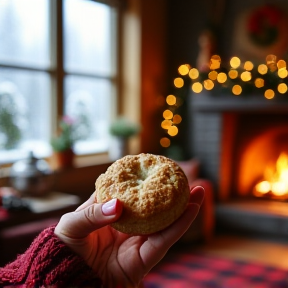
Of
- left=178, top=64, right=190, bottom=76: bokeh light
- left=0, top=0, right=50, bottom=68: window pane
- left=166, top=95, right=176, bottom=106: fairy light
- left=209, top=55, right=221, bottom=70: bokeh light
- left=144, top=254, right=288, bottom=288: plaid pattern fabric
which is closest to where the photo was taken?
left=144, top=254, right=288, bottom=288: plaid pattern fabric

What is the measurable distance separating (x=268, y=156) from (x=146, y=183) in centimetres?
402

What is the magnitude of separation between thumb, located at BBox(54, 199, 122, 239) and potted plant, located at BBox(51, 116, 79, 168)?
2941 mm

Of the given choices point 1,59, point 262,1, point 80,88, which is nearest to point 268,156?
point 262,1

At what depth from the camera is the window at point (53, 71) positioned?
11.3ft

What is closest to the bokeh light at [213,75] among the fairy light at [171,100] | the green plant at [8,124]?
the fairy light at [171,100]

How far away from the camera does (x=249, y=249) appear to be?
12.9ft

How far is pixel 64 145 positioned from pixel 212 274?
1.51 m

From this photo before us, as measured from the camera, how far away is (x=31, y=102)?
369 cm

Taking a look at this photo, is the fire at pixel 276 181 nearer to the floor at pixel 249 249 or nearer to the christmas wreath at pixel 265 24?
the floor at pixel 249 249

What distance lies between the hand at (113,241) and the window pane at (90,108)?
3183mm

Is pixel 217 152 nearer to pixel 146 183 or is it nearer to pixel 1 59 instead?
pixel 1 59

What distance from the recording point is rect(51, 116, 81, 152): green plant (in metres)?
3.76

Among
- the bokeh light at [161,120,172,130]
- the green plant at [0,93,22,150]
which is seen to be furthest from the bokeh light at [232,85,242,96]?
the green plant at [0,93,22,150]

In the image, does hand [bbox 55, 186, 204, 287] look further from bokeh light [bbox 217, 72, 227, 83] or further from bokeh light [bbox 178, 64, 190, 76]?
bokeh light [bbox 178, 64, 190, 76]
